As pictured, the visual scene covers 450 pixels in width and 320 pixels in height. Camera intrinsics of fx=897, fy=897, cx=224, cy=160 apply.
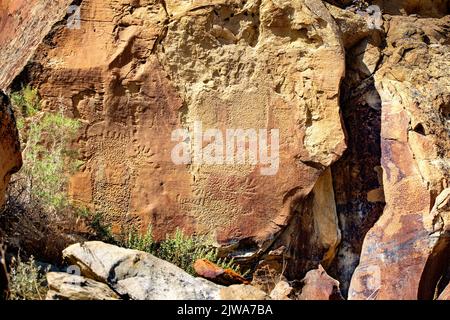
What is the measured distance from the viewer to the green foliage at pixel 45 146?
629cm

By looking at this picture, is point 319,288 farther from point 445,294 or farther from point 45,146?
point 45,146

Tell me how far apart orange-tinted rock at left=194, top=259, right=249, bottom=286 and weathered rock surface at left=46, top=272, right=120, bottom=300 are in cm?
91

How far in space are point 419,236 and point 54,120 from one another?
110 inches

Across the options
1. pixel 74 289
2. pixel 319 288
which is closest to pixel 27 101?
pixel 74 289

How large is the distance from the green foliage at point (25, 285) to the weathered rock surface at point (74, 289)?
0.28m

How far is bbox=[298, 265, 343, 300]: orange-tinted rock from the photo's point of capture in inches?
213

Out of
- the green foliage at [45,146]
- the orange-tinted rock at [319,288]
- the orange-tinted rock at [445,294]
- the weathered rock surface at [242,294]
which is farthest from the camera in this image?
the green foliage at [45,146]

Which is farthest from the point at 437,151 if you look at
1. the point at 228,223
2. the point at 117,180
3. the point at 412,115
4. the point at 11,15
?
the point at 11,15

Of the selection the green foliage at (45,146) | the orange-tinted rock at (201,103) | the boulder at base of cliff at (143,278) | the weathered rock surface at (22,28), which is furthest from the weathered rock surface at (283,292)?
the weathered rock surface at (22,28)

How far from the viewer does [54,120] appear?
257 inches

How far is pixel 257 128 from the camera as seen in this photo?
22.3 ft

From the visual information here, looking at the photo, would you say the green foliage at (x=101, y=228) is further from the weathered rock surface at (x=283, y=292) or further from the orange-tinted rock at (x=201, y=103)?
the weathered rock surface at (x=283, y=292)

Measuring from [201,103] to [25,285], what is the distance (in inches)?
85.3
